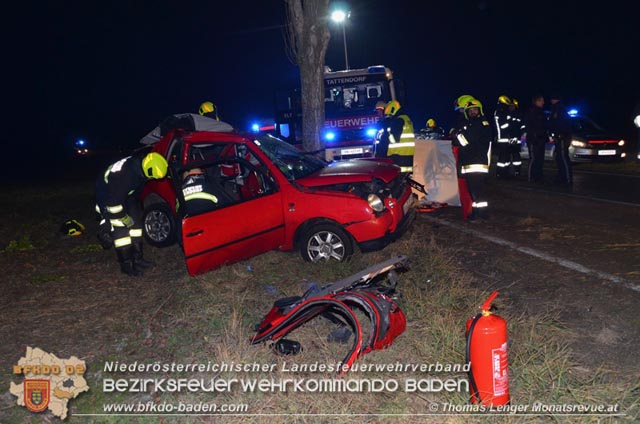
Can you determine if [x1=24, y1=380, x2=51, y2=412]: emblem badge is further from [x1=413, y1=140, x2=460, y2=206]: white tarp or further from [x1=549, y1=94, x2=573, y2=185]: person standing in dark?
[x1=549, y1=94, x2=573, y2=185]: person standing in dark

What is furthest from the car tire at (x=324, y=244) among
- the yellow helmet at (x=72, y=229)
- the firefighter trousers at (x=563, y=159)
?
the firefighter trousers at (x=563, y=159)

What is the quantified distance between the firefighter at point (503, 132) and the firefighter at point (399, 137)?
11.7 feet

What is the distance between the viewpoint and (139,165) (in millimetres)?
6473

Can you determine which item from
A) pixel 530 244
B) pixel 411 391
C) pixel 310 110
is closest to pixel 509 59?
pixel 310 110

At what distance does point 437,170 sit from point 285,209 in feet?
13.7

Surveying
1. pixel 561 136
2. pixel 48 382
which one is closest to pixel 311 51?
pixel 561 136

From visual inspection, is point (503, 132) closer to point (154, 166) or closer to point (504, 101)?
point (504, 101)

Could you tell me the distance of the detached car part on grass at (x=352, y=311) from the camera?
3.96 meters

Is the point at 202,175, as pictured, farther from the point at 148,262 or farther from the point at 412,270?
the point at 412,270

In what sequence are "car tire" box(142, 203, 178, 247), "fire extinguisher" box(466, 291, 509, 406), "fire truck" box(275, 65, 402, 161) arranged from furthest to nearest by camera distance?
"fire truck" box(275, 65, 402, 161)
"car tire" box(142, 203, 178, 247)
"fire extinguisher" box(466, 291, 509, 406)

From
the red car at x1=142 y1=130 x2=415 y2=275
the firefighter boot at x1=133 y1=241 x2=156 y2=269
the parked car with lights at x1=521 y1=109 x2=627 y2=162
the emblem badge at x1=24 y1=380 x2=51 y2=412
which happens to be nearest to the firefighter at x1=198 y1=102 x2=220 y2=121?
the red car at x1=142 y1=130 x2=415 y2=275

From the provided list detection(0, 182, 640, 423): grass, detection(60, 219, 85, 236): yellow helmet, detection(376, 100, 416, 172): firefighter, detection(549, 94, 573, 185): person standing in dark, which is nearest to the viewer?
detection(0, 182, 640, 423): grass

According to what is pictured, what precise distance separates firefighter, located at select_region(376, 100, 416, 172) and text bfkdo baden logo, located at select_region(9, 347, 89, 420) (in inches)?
238

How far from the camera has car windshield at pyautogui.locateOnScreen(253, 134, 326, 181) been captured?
22.9 ft
